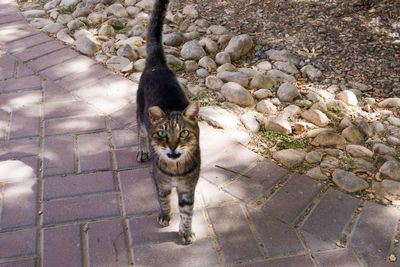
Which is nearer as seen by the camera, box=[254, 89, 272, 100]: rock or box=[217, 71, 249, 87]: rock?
box=[254, 89, 272, 100]: rock

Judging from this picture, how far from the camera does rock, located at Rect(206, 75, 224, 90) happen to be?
4051mm

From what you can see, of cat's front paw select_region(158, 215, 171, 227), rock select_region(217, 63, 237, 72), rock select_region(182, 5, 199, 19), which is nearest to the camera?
cat's front paw select_region(158, 215, 171, 227)

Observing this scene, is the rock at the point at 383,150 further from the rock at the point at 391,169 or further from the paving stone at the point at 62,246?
the paving stone at the point at 62,246

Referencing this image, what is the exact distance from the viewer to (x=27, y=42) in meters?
4.93

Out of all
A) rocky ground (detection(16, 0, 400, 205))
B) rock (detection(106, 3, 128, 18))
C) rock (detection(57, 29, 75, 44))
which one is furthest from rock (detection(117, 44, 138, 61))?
rock (detection(106, 3, 128, 18))

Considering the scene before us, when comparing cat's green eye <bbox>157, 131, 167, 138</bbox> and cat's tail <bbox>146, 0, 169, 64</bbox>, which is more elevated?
cat's tail <bbox>146, 0, 169, 64</bbox>

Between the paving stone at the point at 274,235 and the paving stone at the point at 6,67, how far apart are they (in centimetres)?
328

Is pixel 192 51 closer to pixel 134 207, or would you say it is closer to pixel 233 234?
pixel 134 207

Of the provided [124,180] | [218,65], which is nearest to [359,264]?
[124,180]

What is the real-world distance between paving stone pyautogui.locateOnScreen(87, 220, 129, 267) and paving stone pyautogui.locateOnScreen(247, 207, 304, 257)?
0.93 m

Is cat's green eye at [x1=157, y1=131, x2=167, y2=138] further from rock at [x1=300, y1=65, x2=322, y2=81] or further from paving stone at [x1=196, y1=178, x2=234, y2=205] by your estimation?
rock at [x1=300, y1=65, x2=322, y2=81]

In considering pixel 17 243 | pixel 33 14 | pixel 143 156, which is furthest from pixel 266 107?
pixel 33 14

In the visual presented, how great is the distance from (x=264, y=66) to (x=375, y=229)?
2.38 meters

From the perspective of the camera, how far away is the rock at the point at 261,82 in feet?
13.1
